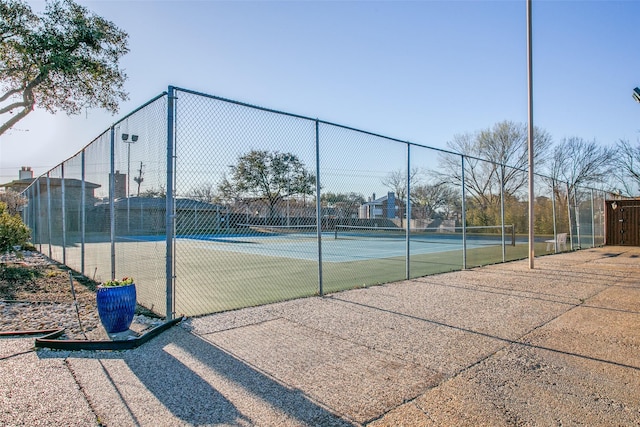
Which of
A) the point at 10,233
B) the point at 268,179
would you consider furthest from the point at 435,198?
the point at 10,233

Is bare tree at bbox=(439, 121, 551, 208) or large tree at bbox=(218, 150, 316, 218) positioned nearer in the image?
large tree at bbox=(218, 150, 316, 218)

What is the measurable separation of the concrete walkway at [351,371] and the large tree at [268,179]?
153 cm

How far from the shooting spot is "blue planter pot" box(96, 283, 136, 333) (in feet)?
12.7

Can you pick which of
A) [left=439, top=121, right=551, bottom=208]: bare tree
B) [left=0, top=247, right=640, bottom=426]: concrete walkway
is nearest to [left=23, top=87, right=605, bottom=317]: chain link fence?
[left=0, top=247, right=640, bottom=426]: concrete walkway

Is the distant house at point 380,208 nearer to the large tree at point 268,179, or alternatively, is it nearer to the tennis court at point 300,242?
the tennis court at point 300,242

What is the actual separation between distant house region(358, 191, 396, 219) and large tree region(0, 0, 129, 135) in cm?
879

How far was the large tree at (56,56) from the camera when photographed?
31.7ft

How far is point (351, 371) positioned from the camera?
9.68 ft

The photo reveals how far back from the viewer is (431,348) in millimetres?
3494

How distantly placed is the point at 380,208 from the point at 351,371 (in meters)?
5.66

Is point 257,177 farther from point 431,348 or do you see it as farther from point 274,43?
point 274,43

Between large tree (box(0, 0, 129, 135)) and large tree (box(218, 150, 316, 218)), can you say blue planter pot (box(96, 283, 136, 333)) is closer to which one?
large tree (box(218, 150, 316, 218))

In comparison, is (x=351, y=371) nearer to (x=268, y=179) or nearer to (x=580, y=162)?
(x=268, y=179)

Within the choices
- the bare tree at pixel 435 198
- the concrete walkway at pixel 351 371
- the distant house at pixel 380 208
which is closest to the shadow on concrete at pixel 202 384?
the concrete walkway at pixel 351 371
